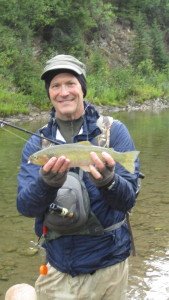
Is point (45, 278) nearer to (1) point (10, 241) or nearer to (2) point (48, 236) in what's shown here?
(2) point (48, 236)

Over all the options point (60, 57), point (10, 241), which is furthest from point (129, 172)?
point (10, 241)

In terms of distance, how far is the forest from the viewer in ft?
115

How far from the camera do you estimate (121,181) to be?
3.38 metres

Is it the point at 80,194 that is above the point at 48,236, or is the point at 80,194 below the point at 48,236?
above

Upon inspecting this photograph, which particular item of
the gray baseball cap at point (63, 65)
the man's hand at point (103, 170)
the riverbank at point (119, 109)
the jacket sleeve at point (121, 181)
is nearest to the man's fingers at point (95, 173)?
the man's hand at point (103, 170)

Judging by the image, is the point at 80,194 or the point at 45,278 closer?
the point at 80,194

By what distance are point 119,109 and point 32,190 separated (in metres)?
34.2

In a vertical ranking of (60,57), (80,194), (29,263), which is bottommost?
(29,263)

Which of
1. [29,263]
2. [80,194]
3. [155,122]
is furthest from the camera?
[155,122]

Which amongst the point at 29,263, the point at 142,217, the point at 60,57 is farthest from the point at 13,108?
the point at 60,57

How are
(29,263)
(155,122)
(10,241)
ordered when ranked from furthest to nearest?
(155,122) < (10,241) < (29,263)

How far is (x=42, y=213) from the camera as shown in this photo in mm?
3551

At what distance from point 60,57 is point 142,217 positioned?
6521 millimetres

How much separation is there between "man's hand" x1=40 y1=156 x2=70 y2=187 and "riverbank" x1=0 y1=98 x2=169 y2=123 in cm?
2414
